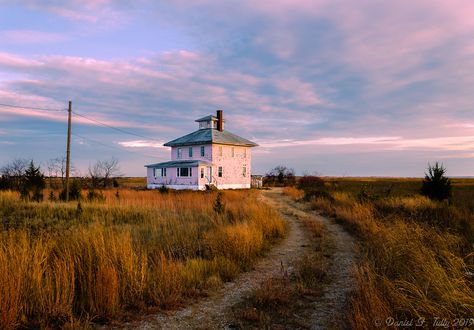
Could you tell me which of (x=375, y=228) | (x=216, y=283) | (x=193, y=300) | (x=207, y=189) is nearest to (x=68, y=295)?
(x=193, y=300)

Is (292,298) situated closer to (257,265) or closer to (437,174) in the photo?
(257,265)

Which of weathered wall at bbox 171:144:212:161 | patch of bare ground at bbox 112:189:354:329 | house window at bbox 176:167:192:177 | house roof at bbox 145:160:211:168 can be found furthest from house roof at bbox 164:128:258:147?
patch of bare ground at bbox 112:189:354:329

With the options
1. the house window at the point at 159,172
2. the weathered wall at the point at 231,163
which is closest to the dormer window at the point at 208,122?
the weathered wall at the point at 231,163

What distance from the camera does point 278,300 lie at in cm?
555

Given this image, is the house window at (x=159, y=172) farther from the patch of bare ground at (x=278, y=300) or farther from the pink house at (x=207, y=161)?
the patch of bare ground at (x=278, y=300)

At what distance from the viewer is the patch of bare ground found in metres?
4.84

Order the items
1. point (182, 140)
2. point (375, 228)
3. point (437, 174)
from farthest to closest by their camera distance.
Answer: point (182, 140) < point (437, 174) < point (375, 228)

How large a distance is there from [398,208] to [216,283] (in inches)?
468

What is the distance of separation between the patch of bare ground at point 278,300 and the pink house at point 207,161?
3028 cm

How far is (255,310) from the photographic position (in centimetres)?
516

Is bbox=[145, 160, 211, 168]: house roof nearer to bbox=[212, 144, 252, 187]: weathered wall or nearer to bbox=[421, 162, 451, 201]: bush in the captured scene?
bbox=[212, 144, 252, 187]: weathered wall

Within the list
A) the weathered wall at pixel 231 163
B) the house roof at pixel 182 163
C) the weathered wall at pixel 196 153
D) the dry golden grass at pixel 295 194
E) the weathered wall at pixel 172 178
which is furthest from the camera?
the weathered wall at pixel 231 163

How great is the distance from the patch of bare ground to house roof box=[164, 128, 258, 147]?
32.0m

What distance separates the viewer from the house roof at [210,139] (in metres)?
40.4
